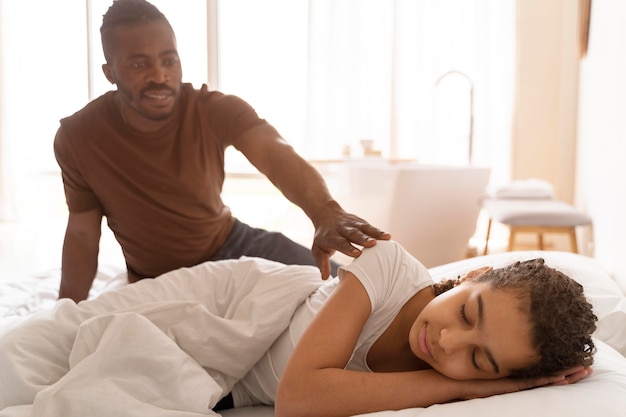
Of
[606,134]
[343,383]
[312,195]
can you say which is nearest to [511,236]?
[606,134]

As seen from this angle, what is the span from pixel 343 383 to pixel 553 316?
1.13 feet

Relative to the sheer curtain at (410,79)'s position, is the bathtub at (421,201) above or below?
below

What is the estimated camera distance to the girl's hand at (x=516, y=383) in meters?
1.11

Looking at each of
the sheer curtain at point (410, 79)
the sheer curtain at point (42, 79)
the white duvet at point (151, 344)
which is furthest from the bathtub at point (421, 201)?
the sheer curtain at point (42, 79)

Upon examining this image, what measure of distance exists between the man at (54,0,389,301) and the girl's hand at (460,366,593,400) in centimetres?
82

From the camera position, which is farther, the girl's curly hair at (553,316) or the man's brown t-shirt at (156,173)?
the man's brown t-shirt at (156,173)

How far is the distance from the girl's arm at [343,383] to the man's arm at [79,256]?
3.58 feet

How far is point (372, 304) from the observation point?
1180 mm

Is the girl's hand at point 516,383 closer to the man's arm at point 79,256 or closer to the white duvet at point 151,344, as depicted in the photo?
the white duvet at point 151,344

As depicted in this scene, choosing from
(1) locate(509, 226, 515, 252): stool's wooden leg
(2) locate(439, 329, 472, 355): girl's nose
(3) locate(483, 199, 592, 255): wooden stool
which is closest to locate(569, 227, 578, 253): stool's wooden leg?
(3) locate(483, 199, 592, 255): wooden stool

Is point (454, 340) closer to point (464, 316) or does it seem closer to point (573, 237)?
point (464, 316)

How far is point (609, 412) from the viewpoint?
3.26 feet

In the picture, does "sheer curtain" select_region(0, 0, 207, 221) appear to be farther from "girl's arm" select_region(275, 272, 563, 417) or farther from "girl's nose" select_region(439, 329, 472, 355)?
"girl's nose" select_region(439, 329, 472, 355)

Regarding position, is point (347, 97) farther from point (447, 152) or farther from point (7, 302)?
point (7, 302)
